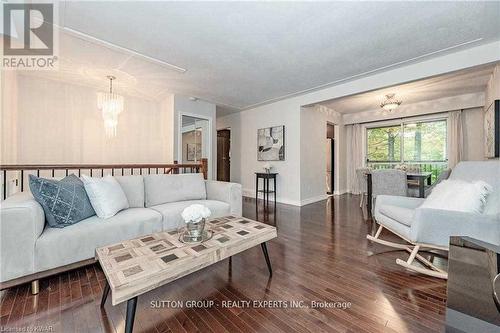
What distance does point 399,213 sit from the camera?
6.90 ft

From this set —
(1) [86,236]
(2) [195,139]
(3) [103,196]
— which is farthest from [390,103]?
(1) [86,236]

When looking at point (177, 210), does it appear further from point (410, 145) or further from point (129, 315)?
point (410, 145)

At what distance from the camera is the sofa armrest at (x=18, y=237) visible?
1442 millimetres

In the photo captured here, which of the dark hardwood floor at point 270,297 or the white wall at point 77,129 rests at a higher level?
the white wall at point 77,129

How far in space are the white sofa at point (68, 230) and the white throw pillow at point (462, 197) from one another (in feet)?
7.53

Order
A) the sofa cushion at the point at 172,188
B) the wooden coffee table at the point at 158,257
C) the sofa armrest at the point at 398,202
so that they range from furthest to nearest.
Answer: the sofa cushion at the point at 172,188 → the sofa armrest at the point at 398,202 → the wooden coffee table at the point at 158,257

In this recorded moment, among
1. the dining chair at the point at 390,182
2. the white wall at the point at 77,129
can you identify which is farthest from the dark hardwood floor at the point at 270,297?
the white wall at the point at 77,129

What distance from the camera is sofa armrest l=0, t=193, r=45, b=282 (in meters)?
1.44

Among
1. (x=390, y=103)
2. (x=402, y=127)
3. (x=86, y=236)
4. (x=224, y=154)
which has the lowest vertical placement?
(x=86, y=236)

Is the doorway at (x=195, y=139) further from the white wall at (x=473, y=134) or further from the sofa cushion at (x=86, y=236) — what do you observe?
the white wall at (x=473, y=134)

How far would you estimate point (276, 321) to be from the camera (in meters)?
1.32

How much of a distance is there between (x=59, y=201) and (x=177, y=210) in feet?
3.44

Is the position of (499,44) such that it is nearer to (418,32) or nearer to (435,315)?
(418,32)

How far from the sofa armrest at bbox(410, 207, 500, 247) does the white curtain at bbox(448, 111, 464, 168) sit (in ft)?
14.3
